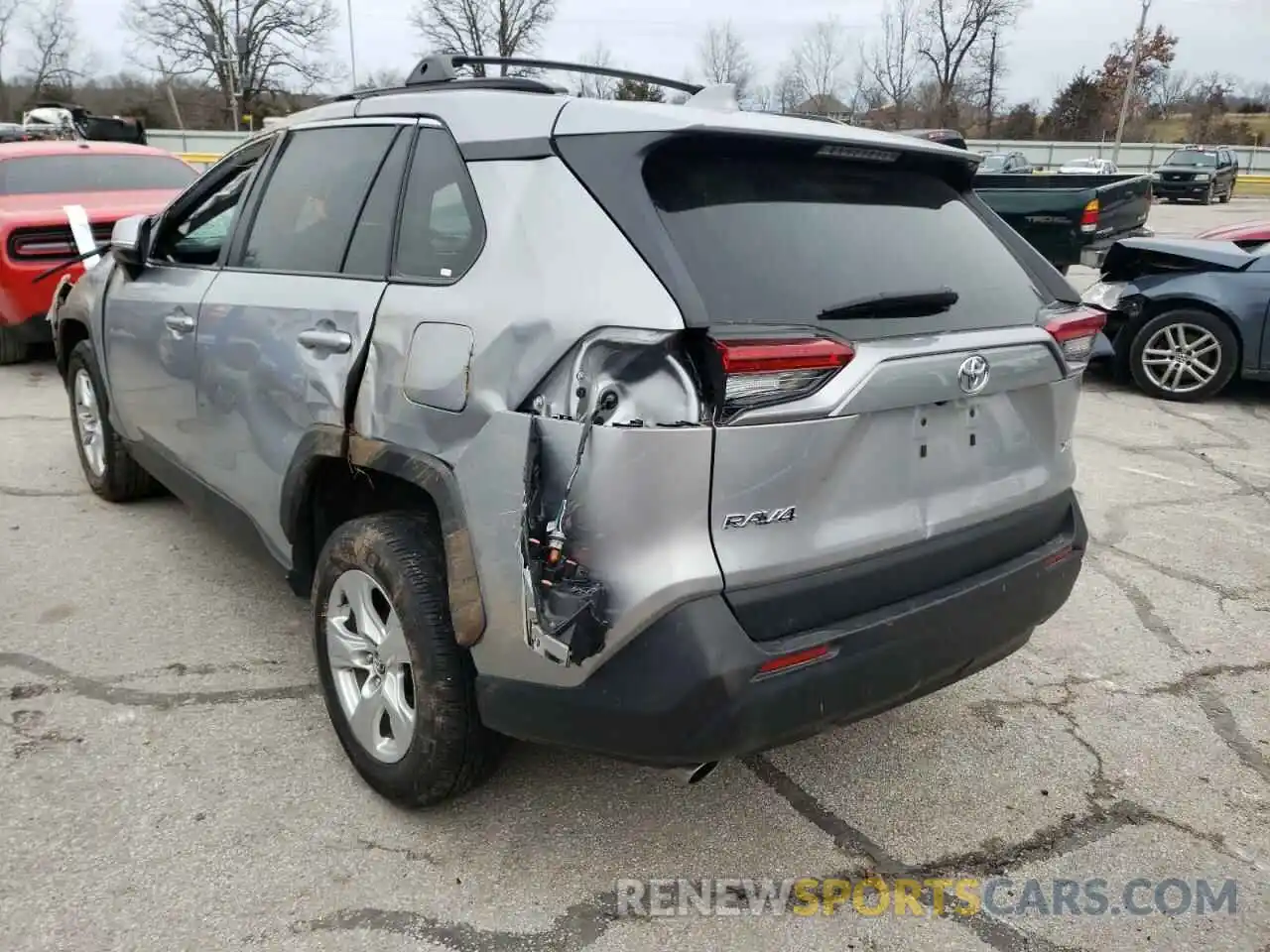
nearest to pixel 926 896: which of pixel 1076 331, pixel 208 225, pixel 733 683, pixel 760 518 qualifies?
pixel 733 683

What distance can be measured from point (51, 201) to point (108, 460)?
4418mm

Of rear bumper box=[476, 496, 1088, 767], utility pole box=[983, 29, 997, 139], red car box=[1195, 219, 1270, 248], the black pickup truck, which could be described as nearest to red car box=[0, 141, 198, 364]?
rear bumper box=[476, 496, 1088, 767]

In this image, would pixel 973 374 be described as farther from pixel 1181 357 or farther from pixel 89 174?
pixel 89 174

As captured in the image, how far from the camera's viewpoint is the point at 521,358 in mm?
2082

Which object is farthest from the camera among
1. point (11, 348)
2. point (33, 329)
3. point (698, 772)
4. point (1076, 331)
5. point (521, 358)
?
point (11, 348)

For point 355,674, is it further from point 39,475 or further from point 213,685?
point 39,475

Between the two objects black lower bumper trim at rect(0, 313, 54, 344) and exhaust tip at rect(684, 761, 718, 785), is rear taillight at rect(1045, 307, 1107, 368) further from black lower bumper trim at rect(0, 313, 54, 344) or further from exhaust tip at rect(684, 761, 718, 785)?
black lower bumper trim at rect(0, 313, 54, 344)

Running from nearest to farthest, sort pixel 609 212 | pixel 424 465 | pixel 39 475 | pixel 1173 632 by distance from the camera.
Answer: pixel 609 212, pixel 424 465, pixel 1173 632, pixel 39 475

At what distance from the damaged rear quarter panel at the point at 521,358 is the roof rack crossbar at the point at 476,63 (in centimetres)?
75

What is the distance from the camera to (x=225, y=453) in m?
3.33

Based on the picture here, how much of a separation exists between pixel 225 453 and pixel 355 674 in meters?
1.02

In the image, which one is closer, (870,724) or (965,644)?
(965,644)

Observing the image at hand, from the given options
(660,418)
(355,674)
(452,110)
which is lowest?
(355,674)

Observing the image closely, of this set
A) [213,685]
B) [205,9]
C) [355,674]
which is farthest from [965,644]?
[205,9]
